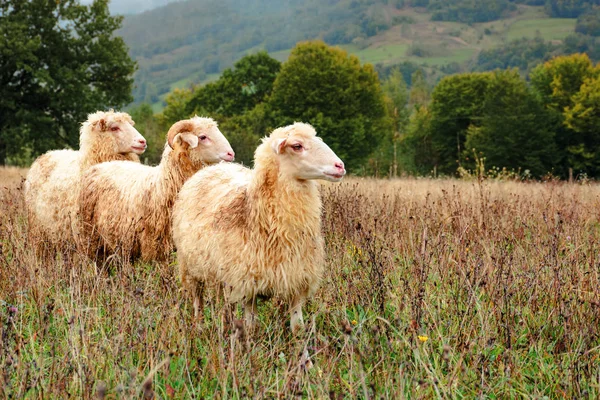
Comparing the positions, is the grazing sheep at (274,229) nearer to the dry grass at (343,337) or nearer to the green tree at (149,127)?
the dry grass at (343,337)

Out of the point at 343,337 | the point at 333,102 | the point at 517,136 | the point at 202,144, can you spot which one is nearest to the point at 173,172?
the point at 202,144

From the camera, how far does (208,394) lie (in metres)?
3.25

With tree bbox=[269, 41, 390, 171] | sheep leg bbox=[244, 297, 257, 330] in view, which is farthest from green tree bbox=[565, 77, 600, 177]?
sheep leg bbox=[244, 297, 257, 330]

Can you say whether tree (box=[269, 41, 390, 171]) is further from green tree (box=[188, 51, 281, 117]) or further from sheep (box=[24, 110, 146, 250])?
sheep (box=[24, 110, 146, 250])

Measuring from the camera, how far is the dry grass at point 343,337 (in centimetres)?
291

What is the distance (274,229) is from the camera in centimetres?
408

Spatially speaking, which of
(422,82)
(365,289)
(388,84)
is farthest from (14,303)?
(422,82)

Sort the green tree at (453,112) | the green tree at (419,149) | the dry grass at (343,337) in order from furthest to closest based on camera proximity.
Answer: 1. the green tree at (453,112)
2. the green tree at (419,149)
3. the dry grass at (343,337)

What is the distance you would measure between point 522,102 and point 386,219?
39.6 meters

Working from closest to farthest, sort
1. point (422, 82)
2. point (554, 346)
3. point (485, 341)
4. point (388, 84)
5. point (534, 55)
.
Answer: point (485, 341) < point (554, 346) < point (388, 84) < point (422, 82) < point (534, 55)

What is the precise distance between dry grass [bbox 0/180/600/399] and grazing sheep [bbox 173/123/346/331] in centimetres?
27

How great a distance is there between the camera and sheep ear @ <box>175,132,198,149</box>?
20.1 feet

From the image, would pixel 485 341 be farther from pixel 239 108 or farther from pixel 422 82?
pixel 422 82

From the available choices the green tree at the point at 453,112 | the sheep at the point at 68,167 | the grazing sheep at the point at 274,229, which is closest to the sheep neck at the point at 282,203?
the grazing sheep at the point at 274,229
